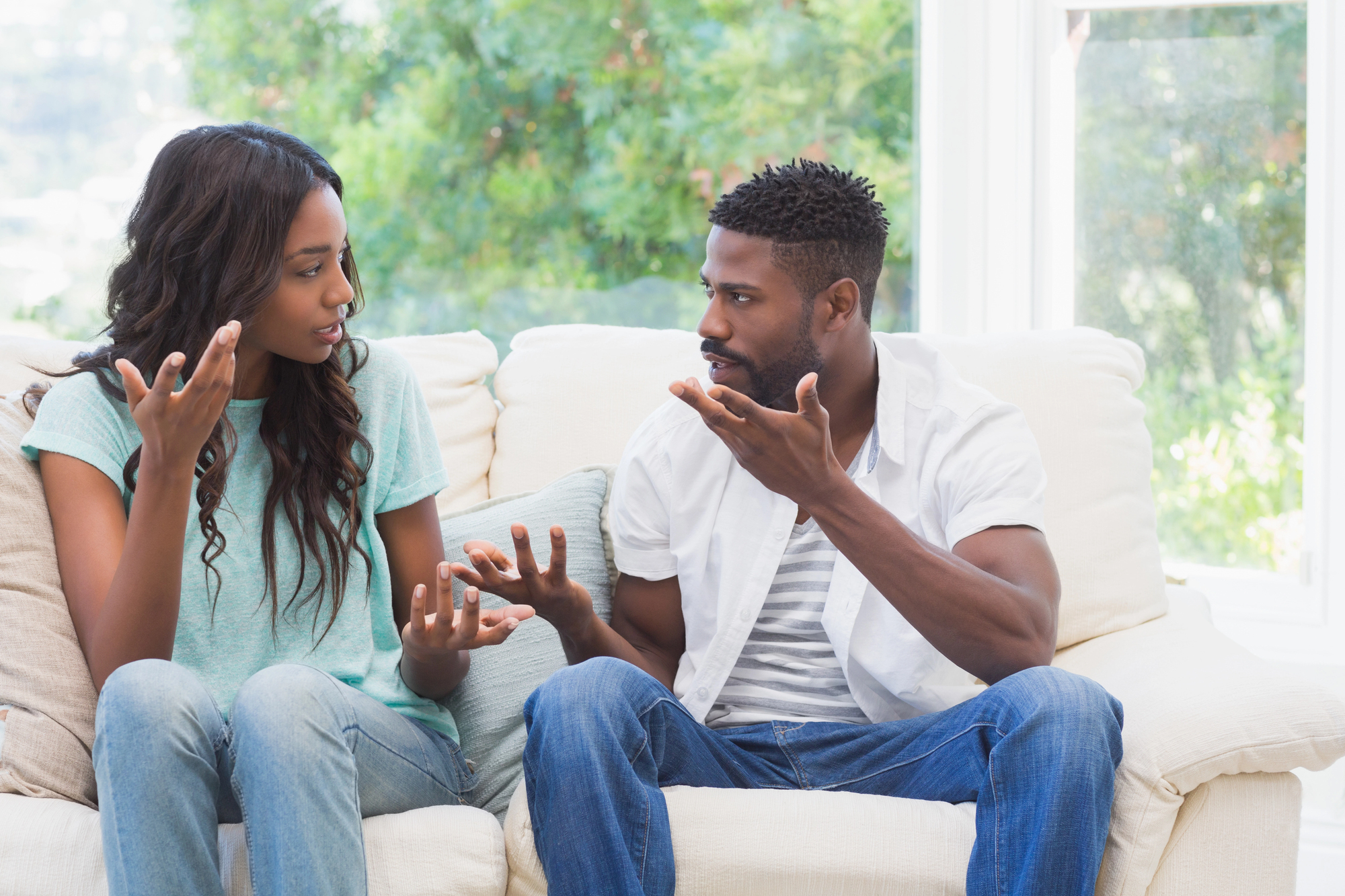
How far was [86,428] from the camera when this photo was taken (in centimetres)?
137

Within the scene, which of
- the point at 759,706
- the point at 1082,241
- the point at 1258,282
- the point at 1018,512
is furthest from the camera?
the point at 1082,241

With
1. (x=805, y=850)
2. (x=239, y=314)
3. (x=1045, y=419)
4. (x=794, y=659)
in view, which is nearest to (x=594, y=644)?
(x=794, y=659)

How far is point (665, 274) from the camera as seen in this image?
8.76 ft

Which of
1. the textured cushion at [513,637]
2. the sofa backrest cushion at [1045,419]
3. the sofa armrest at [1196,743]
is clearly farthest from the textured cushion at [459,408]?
the sofa armrest at [1196,743]

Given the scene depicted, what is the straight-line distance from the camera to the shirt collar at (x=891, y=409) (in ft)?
4.90

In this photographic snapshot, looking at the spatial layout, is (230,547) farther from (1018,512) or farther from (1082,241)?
(1082,241)

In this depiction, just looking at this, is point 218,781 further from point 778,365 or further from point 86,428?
point 778,365

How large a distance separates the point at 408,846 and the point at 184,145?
87 cm

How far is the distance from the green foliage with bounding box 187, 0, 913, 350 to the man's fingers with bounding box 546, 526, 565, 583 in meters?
1.41

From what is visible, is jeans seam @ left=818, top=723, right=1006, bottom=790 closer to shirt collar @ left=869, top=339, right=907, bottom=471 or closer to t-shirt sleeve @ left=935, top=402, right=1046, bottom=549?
t-shirt sleeve @ left=935, top=402, right=1046, bottom=549

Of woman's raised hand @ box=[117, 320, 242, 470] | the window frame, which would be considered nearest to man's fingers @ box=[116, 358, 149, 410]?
woman's raised hand @ box=[117, 320, 242, 470]

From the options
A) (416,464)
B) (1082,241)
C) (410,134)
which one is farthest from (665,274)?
(416,464)

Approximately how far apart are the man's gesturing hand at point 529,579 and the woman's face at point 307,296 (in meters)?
0.34

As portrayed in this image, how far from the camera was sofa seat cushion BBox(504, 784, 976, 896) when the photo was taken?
122cm
